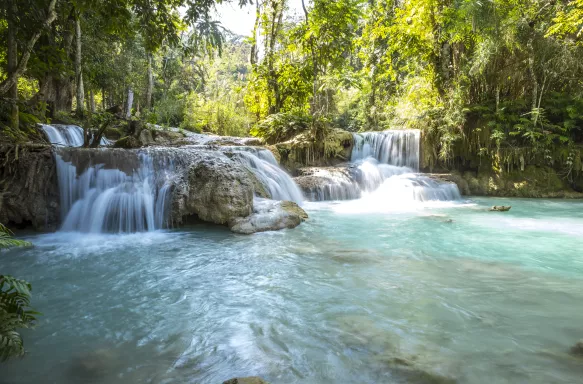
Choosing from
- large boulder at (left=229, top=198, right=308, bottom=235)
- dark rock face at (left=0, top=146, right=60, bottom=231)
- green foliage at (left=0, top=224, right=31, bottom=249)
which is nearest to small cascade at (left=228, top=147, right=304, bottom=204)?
large boulder at (left=229, top=198, right=308, bottom=235)

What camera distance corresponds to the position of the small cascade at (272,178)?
9055 mm

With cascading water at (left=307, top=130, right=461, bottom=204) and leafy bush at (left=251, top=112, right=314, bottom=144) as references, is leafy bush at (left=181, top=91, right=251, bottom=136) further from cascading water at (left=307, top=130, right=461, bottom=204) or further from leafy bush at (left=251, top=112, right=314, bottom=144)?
cascading water at (left=307, top=130, right=461, bottom=204)

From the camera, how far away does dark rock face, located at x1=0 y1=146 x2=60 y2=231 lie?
6.09 m

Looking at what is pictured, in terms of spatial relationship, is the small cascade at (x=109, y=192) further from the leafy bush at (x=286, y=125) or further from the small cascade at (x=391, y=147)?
the small cascade at (x=391, y=147)

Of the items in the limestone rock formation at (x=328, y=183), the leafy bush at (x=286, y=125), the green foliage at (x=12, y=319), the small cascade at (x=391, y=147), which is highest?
the leafy bush at (x=286, y=125)

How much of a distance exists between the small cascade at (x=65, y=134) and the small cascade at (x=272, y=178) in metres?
4.85

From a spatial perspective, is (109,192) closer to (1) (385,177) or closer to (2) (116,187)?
(2) (116,187)

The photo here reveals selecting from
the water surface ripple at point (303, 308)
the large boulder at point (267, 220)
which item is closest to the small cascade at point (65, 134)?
the water surface ripple at point (303, 308)

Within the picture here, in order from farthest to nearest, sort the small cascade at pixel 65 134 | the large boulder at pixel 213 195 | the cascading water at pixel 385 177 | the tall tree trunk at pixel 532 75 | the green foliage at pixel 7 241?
1. the tall tree trunk at pixel 532 75
2. the cascading water at pixel 385 177
3. the small cascade at pixel 65 134
4. the large boulder at pixel 213 195
5. the green foliage at pixel 7 241

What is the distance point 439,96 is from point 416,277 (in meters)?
11.9

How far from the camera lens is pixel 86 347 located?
2.41 m

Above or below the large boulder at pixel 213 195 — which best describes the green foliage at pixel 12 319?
below

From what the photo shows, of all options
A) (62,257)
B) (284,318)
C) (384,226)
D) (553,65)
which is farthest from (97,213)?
(553,65)

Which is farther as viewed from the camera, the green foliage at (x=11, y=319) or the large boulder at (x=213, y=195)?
the large boulder at (x=213, y=195)
